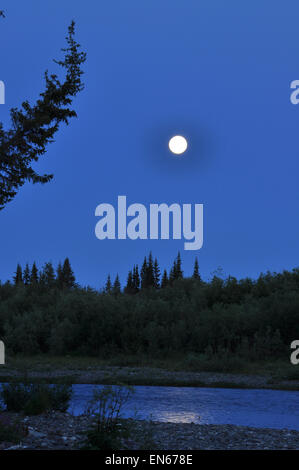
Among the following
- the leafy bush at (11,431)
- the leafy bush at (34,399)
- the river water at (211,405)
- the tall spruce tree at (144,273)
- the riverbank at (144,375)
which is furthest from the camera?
the tall spruce tree at (144,273)

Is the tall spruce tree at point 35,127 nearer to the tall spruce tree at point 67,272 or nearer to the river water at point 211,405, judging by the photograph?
the river water at point 211,405

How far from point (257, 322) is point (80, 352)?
1391 cm

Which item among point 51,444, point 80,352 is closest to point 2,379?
point 80,352

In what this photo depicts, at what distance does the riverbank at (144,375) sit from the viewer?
98.4ft

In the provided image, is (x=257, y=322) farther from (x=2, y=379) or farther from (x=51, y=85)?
(x=51, y=85)

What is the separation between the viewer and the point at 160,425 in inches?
559

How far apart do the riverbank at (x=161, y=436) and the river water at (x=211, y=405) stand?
1.48m

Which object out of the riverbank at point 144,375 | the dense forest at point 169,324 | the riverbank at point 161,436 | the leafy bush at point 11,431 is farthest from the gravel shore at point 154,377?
the leafy bush at point 11,431

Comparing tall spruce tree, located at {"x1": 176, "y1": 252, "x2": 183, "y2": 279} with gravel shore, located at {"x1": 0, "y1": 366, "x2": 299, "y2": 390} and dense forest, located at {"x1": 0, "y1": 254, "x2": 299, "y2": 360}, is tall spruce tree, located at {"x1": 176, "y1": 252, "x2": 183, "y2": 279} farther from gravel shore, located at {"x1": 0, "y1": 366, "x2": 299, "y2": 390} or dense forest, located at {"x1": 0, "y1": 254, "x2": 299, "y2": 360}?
gravel shore, located at {"x1": 0, "y1": 366, "x2": 299, "y2": 390}

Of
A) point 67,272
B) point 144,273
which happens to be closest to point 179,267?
point 144,273

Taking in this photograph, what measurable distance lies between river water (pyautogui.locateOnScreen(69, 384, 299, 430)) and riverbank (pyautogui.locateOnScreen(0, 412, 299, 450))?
58.4 inches

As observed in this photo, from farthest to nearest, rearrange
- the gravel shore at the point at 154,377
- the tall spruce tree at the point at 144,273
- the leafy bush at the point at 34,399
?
the tall spruce tree at the point at 144,273 → the gravel shore at the point at 154,377 → the leafy bush at the point at 34,399

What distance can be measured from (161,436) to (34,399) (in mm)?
3897

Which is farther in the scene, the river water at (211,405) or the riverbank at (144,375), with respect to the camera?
the riverbank at (144,375)
